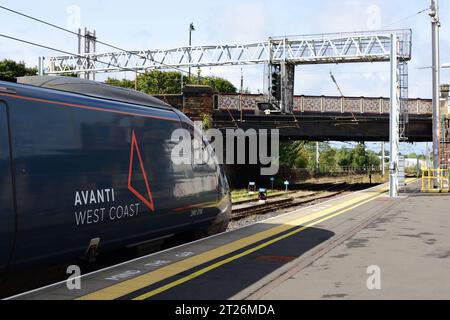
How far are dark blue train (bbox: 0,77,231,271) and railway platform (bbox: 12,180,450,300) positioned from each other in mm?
609

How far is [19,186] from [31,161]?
40 centimetres

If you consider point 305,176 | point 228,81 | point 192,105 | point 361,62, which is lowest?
point 305,176

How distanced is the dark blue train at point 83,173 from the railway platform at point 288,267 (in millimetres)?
609

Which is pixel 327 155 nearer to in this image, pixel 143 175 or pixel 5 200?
pixel 143 175

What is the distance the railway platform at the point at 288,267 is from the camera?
7.02m

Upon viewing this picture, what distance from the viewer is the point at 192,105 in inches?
1390

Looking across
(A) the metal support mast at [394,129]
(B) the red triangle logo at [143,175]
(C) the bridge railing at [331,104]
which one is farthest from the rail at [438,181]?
(B) the red triangle logo at [143,175]

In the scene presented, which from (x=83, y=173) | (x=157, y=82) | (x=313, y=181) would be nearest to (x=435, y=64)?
(x=83, y=173)

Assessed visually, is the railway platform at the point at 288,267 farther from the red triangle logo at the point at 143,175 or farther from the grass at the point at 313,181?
the grass at the point at 313,181

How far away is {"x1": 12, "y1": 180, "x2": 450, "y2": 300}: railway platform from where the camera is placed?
702 cm

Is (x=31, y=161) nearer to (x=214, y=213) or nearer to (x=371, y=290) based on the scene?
(x=371, y=290)

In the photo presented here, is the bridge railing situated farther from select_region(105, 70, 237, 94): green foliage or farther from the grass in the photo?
select_region(105, 70, 237, 94): green foliage

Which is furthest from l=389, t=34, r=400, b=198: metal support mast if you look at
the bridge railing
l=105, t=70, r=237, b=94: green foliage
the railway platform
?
l=105, t=70, r=237, b=94: green foliage
